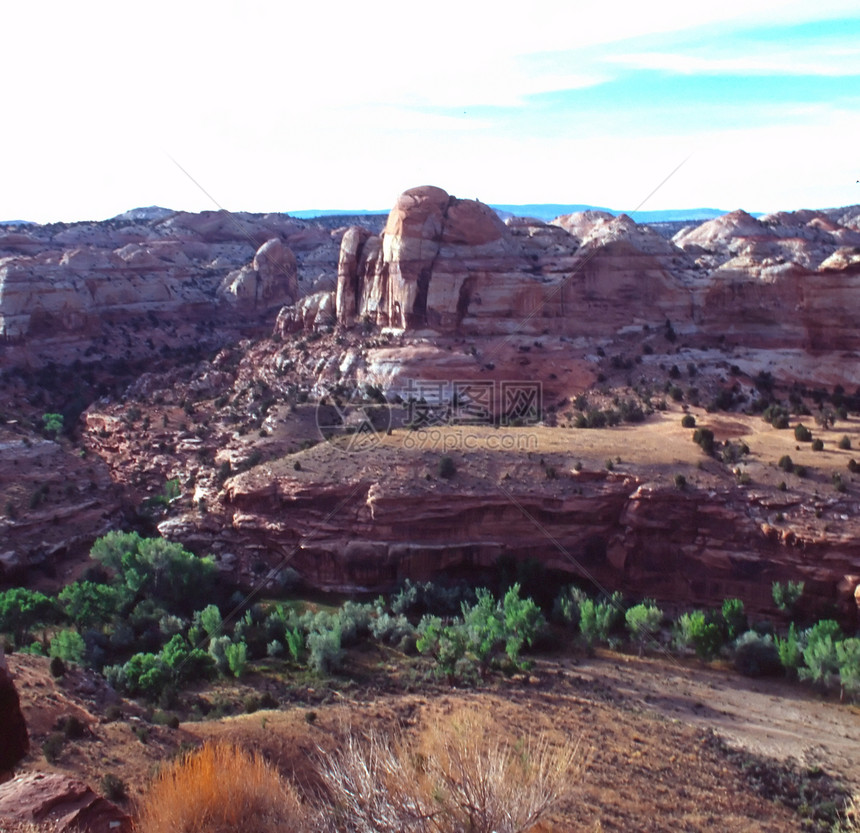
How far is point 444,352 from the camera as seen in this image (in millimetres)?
33062

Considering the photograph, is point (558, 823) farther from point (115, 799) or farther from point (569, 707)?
point (115, 799)

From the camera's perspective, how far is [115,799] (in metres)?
10.3

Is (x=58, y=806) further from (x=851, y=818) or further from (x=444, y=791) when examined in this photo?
(x=851, y=818)

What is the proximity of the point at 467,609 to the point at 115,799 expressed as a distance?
1186 cm

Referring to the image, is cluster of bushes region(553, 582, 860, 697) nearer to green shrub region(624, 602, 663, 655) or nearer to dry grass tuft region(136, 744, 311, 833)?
green shrub region(624, 602, 663, 655)

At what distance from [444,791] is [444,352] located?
25.3 metres

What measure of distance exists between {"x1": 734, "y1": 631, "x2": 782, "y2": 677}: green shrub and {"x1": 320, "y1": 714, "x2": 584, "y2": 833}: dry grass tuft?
34.6ft

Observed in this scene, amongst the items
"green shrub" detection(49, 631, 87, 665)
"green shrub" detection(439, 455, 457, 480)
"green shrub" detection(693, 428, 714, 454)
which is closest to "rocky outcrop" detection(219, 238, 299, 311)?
"green shrub" detection(439, 455, 457, 480)

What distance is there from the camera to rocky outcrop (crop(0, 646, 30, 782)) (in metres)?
7.72

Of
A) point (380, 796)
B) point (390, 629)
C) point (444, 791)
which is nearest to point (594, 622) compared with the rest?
point (390, 629)

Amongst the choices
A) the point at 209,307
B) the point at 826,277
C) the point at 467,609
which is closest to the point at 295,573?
the point at 467,609

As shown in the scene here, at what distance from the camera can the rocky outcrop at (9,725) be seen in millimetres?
7723

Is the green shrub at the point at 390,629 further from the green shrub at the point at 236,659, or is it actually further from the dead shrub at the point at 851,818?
the dead shrub at the point at 851,818

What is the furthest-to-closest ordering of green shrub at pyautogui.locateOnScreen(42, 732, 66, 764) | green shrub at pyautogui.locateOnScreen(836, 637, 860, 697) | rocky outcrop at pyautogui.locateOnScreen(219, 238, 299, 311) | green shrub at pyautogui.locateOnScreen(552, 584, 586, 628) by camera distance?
rocky outcrop at pyautogui.locateOnScreen(219, 238, 299, 311) → green shrub at pyautogui.locateOnScreen(552, 584, 586, 628) → green shrub at pyautogui.locateOnScreen(836, 637, 860, 697) → green shrub at pyautogui.locateOnScreen(42, 732, 66, 764)
